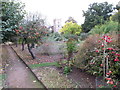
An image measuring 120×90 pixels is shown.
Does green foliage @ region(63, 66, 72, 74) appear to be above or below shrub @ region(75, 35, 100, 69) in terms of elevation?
below

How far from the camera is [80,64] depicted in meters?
4.00

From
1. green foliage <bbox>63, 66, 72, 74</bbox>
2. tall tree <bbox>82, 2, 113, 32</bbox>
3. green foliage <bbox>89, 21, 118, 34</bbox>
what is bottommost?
green foliage <bbox>63, 66, 72, 74</bbox>

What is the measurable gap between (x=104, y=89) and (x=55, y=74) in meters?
2.00

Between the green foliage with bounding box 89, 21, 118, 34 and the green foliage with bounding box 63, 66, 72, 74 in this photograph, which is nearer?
the green foliage with bounding box 63, 66, 72, 74

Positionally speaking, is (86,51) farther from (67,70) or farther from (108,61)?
(67,70)

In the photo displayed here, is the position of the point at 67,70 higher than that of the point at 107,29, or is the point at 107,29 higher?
the point at 107,29

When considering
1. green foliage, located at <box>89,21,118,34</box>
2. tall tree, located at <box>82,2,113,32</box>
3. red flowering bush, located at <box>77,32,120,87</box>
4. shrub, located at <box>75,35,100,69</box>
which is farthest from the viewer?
tall tree, located at <box>82,2,113,32</box>

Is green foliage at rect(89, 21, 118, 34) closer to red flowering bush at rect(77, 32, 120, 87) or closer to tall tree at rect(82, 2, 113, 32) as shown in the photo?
red flowering bush at rect(77, 32, 120, 87)

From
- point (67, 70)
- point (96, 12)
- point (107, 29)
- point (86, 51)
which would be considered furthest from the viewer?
point (96, 12)

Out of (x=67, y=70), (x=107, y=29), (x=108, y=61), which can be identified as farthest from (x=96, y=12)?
(x=108, y=61)

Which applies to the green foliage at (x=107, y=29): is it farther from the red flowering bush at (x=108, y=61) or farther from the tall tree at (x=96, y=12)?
the tall tree at (x=96, y=12)

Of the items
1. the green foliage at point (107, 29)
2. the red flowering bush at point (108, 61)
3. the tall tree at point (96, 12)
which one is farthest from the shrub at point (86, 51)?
the tall tree at point (96, 12)

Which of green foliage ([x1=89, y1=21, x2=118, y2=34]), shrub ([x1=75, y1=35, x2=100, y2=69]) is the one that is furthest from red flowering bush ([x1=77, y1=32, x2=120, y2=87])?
green foliage ([x1=89, y1=21, x2=118, y2=34])

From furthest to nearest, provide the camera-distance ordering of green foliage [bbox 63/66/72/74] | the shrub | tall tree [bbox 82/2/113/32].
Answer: tall tree [bbox 82/2/113/32], green foliage [bbox 63/66/72/74], the shrub
